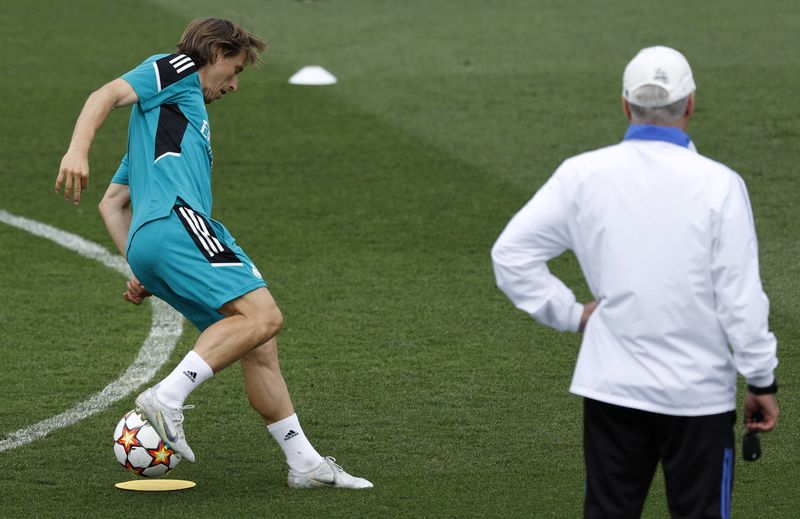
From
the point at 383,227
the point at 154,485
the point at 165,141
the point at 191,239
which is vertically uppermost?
the point at 165,141

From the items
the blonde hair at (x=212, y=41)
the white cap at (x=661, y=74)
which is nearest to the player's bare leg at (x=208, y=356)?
the blonde hair at (x=212, y=41)

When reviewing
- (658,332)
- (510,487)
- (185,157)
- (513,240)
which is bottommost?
(510,487)

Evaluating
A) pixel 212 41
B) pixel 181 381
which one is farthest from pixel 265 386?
pixel 212 41

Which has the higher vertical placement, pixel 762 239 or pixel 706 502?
pixel 762 239

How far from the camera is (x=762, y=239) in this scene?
920 centimetres

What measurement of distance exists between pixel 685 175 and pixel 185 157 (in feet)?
7.02

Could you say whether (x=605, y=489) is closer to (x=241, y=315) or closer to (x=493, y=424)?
(x=241, y=315)

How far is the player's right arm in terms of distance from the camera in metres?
4.93

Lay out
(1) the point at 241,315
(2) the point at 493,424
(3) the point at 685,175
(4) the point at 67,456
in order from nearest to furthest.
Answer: (3) the point at 685,175
(1) the point at 241,315
(4) the point at 67,456
(2) the point at 493,424

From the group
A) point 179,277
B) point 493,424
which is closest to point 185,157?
point 179,277

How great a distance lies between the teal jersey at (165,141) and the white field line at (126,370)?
4.25ft

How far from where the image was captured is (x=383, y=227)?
31.4 ft

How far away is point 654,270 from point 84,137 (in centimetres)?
219

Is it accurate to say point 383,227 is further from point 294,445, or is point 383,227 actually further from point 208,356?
point 208,356
